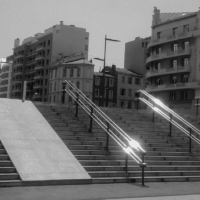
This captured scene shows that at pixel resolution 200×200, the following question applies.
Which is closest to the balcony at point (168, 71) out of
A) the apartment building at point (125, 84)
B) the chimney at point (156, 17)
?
the chimney at point (156, 17)

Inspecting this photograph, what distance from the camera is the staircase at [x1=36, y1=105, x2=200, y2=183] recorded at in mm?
10242

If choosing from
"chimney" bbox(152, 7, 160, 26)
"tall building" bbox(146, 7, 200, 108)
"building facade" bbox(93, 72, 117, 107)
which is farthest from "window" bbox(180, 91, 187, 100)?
"building facade" bbox(93, 72, 117, 107)

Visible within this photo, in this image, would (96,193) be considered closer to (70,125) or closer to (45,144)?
(45,144)

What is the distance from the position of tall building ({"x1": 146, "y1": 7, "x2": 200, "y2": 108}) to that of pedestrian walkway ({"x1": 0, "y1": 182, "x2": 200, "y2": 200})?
1485 inches

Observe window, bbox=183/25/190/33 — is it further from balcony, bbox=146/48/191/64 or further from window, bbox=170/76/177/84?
window, bbox=170/76/177/84

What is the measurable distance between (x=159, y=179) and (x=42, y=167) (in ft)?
11.6

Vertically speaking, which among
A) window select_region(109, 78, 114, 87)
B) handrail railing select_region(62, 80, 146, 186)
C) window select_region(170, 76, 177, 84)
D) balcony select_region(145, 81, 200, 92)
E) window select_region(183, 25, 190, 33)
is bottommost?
handrail railing select_region(62, 80, 146, 186)

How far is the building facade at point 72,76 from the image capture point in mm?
66250

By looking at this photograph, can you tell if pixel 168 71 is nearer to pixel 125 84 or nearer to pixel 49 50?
pixel 125 84

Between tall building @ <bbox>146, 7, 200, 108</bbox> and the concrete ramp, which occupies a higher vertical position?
tall building @ <bbox>146, 7, 200, 108</bbox>

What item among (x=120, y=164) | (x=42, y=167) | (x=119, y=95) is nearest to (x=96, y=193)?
(x=42, y=167)

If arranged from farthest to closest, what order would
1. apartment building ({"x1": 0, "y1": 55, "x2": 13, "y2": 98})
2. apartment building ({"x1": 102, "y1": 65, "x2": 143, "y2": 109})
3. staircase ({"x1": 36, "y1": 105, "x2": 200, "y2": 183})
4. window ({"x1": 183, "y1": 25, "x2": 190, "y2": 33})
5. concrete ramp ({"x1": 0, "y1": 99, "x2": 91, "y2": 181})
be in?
apartment building ({"x1": 0, "y1": 55, "x2": 13, "y2": 98}), apartment building ({"x1": 102, "y1": 65, "x2": 143, "y2": 109}), window ({"x1": 183, "y1": 25, "x2": 190, "y2": 33}), staircase ({"x1": 36, "y1": 105, "x2": 200, "y2": 183}), concrete ramp ({"x1": 0, "y1": 99, "x2": 91, "y2": 181})

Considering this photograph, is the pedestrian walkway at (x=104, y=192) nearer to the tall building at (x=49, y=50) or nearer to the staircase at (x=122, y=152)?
the staircase at (x=122, y=152)

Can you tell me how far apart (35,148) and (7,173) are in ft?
5.10
